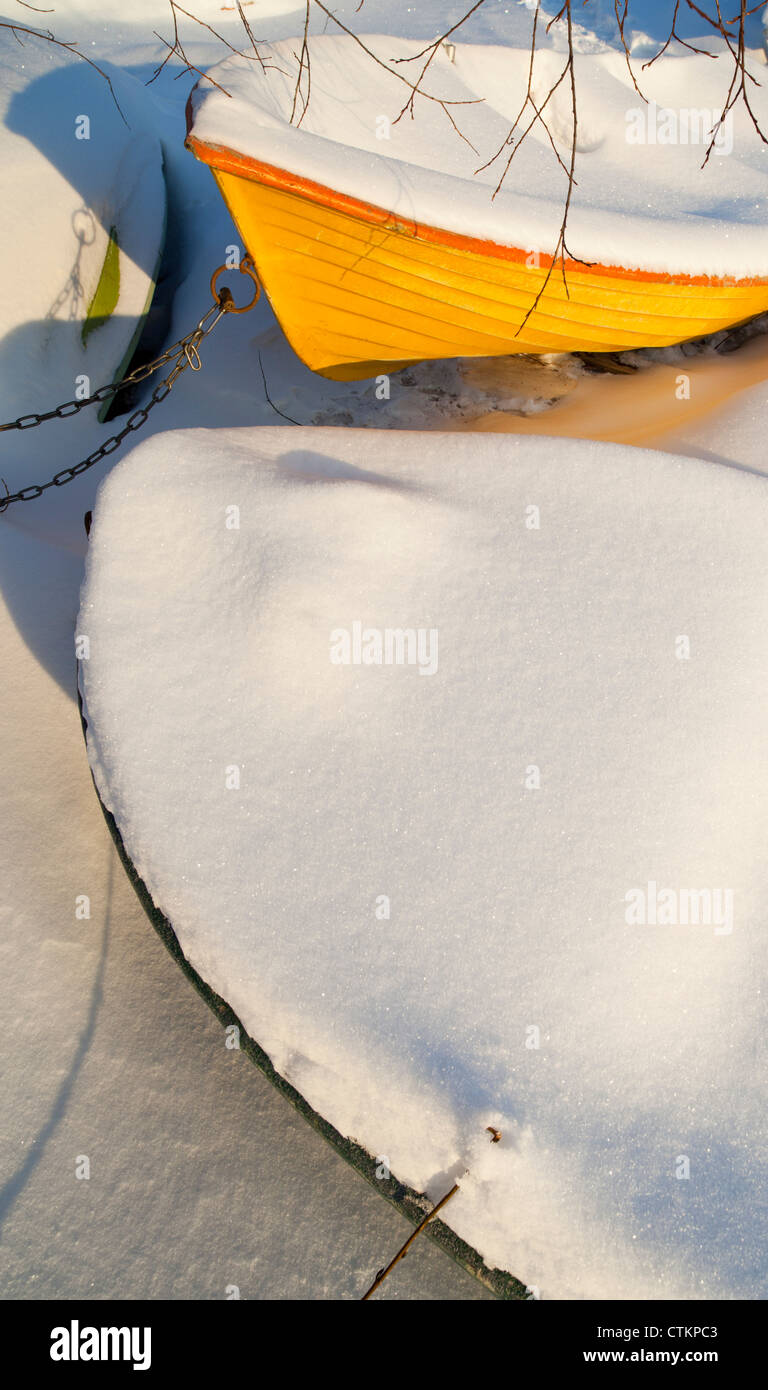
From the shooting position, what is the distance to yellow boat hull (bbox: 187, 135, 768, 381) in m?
2.39

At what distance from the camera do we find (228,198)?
7.90ft

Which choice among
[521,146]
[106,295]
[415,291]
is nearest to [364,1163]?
[415,291]

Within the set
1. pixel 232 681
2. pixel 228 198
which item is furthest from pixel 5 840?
pixel 228 198

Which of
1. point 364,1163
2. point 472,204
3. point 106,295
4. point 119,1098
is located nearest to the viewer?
point 364,1163

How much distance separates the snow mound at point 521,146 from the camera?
2.37 metres

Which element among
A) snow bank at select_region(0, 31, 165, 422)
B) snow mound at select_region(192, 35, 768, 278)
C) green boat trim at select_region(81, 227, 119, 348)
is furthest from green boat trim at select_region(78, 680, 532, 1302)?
green boat trim at select_region(81, 227, 119, 348)

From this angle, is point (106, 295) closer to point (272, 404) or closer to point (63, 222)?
point (63, 222)

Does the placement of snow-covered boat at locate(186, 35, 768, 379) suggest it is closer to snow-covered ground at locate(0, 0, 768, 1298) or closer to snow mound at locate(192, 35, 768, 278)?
snow mound at locate(192, 35, 768, 278)

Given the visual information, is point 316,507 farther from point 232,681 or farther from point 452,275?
point 452,275

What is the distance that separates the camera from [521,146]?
342 centimetres

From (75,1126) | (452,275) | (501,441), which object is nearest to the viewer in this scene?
(75,1126)

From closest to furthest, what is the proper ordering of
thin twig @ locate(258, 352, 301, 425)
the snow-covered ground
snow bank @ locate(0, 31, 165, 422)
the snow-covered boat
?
1. the snow-covered ground
2. the snow-covered boat
3. snow bank @ locate(0, 31, 165, 422)
4. thin twig @ locate(258, 352, 301, 425)

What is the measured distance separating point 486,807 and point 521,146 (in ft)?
9.95

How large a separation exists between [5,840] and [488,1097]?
154 cm
